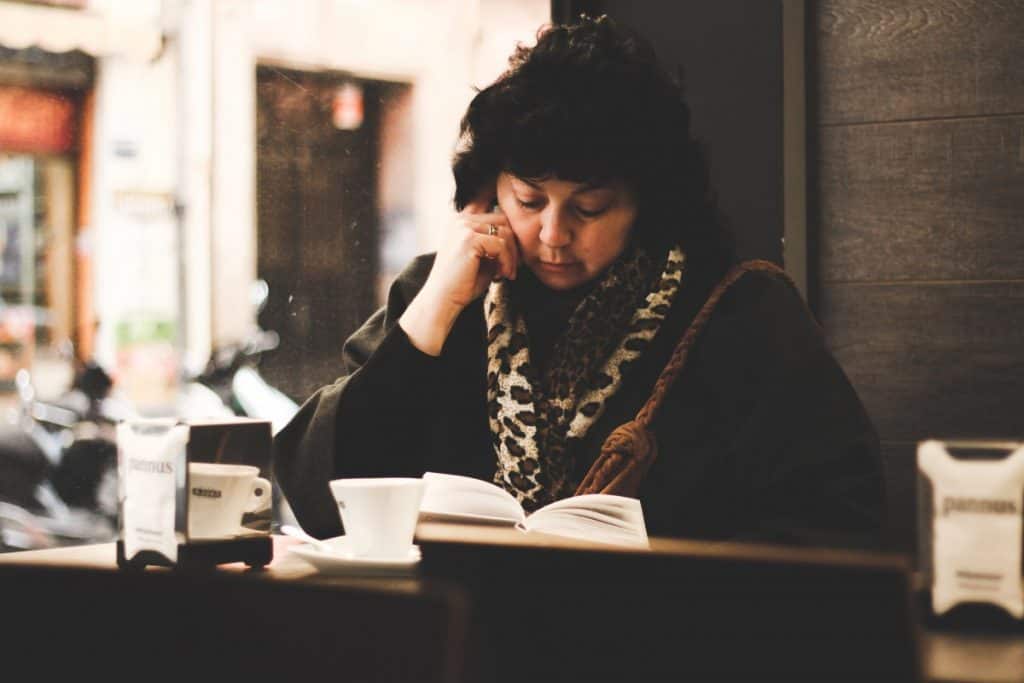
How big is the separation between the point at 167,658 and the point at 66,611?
0.28ft

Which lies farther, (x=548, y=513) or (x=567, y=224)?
(x=567, y=224)

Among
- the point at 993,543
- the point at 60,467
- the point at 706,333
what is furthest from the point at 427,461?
the point at 60,467

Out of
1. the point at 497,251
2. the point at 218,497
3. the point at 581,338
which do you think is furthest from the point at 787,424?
the point at 218,497

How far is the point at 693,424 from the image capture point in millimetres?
1521

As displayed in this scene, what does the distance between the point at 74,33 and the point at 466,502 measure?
2935 millimetres

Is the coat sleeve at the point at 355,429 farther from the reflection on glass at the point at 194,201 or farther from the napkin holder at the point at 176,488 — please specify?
the reflection on glass at the point at 194,201

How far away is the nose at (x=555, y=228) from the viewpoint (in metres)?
1.53

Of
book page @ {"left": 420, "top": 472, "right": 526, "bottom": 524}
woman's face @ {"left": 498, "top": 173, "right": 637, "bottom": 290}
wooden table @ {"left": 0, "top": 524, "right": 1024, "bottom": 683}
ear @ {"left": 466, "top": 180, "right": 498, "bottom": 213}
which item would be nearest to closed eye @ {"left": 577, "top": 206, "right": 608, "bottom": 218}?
woman's face @ {"left": 498, "top": 173, "right": 637, "bottom": 290}

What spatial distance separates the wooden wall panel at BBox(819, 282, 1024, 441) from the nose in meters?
0.59

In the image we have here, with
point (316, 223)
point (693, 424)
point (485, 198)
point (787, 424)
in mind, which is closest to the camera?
point (787, 424)

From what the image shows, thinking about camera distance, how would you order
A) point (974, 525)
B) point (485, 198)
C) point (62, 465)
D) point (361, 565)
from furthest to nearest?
point (62, 465)
point (485, 198)
point (361, 565)
point (974, 525)

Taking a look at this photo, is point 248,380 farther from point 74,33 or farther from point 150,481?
point 150,481

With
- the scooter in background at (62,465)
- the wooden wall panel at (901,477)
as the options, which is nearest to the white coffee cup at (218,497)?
the wooden wall panel at (901,477)

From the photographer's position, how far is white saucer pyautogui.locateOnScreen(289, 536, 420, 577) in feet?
3.49
